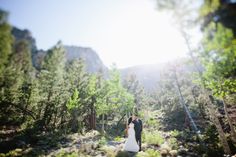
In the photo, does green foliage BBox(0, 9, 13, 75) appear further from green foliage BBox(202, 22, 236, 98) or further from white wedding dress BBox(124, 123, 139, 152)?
green foliage BBox(202, 22, 236, 98)

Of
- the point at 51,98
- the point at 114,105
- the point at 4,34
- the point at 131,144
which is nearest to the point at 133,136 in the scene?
the point at 131,144

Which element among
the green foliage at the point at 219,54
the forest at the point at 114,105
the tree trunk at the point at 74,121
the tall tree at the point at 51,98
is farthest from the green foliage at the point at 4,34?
the green foliage at the point at 219,54

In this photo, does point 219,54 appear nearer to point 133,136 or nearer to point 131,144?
point 133,136

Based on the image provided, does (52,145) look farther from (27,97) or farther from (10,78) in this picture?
(10,78)

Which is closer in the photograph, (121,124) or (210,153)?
(210,153)

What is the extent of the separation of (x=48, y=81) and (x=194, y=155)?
24.1m

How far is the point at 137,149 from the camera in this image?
15516 mm

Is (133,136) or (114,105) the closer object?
(133,136)

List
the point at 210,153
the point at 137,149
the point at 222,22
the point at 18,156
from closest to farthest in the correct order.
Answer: the point at 222,22 < the point at 18,156 < the point at 137,149 < the point at 210,153

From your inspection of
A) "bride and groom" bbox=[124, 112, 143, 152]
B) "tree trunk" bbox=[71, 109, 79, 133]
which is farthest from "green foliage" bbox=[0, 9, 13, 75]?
"bride and groom" bbox=[124, 112, 143, 152]

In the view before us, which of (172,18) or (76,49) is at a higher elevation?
(76,49)

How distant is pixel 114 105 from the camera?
33312mm

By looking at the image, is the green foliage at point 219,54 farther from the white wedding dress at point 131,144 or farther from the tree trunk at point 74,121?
the tree trunk at point 74,121

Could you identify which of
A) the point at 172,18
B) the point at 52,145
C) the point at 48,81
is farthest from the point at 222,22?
the point at 48,81
